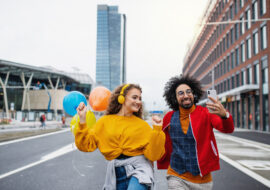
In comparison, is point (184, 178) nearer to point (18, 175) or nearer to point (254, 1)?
point (18, 175)

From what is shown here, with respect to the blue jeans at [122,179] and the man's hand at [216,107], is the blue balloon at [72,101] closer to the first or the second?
the blue jeans at [122,179]

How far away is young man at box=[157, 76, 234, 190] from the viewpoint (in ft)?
8.46

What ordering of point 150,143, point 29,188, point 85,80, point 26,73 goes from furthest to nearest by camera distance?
point 85,80 → point 26,73 → point 29,188 → point 150,143

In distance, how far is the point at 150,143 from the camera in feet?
7.92

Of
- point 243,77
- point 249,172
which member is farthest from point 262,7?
point 249,172

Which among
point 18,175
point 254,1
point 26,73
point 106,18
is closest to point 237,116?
point 254,1

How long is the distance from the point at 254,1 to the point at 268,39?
19.1ft

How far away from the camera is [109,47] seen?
151125 millimetres

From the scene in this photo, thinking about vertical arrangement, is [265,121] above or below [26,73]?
below

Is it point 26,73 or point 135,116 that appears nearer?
point 135,116

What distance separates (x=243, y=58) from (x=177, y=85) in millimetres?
30466

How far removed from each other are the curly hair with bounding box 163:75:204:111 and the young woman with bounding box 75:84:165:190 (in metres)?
0.81

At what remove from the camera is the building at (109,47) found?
152 meters

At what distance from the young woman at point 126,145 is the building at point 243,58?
51.2ft
